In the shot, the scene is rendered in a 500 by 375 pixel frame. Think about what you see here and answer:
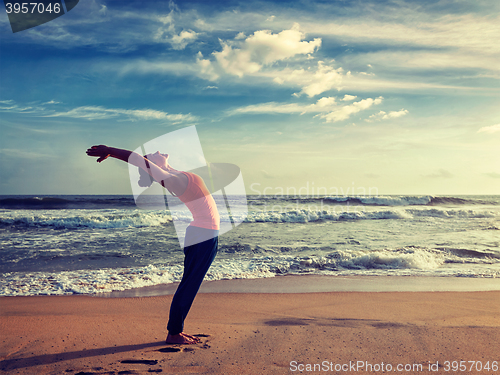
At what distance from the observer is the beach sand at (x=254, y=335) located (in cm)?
280

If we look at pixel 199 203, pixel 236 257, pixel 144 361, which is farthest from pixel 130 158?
pixel 236 257

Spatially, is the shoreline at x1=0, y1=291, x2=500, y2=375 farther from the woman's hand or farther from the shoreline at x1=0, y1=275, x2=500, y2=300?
the woman's hand

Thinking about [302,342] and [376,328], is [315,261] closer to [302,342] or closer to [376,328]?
[376,328]

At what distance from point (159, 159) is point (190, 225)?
0.71m

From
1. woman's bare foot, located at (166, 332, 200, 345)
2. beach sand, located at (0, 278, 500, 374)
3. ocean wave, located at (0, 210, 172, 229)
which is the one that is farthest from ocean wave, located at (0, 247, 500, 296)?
ocean wave, located at (0, 210, 172, 229)

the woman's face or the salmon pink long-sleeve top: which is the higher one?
the woman's face

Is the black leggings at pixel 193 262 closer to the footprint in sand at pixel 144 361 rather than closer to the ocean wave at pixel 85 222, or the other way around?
the footprint in sand at pixel 144 361

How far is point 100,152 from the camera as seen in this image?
2514 mm

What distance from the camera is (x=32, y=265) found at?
790 cm

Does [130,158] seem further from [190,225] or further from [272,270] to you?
[272,270]

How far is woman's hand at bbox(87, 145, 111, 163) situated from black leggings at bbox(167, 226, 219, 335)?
1023mm

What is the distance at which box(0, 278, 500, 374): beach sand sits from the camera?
9.18 feet

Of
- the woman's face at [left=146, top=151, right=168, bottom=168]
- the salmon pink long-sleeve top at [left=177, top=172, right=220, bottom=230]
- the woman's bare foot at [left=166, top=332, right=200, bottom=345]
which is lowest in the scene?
the woman's bare foot at [left=166, top=332, right=200, bottom=345]

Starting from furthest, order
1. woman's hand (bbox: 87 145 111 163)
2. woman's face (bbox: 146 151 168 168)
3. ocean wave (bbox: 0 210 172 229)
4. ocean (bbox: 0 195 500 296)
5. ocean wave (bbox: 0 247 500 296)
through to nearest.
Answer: ocean wave (bbox: 0 210 172 229) < ocean (bbox: 0 195 500 296) < ocean wave (bbox: 0 247 500 296) < woman's face (bbox: 146 151 168 168) < woman's hand (bbox: 87 145 111 163)
